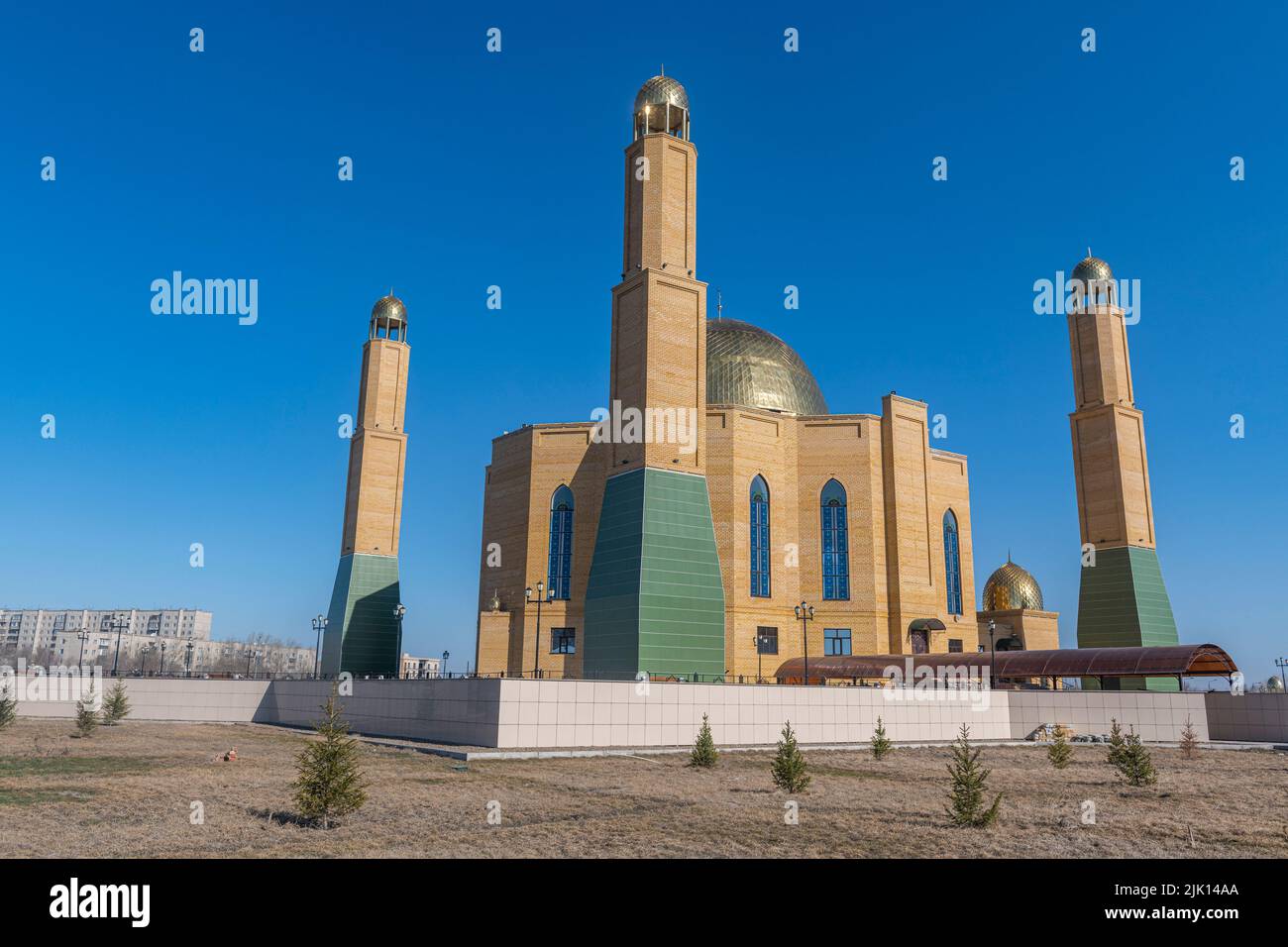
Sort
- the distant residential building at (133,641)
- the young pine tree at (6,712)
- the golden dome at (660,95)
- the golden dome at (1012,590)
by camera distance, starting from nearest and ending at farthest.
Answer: the young pine tree at (6,712) < the golden dome at (660,95) < the golden dome at (1012,590) < the distant residential building at (133,641)

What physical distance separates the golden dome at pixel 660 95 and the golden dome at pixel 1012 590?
38028 millimetres

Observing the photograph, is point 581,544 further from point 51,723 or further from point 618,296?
point 51,723

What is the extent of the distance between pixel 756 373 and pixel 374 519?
24.6 meters

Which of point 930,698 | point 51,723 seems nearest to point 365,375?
point 51,723

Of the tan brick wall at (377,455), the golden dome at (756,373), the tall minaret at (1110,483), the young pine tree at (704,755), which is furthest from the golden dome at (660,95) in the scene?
the young pine tree at (704,755)

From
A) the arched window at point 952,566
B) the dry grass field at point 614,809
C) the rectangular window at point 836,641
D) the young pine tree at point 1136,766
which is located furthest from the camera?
the arched window at point 952,566

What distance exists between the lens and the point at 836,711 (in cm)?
3100

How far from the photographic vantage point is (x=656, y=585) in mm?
35969

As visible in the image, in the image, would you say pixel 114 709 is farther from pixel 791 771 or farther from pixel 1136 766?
pixel 1136 766

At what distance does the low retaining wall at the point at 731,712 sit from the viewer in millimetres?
26250

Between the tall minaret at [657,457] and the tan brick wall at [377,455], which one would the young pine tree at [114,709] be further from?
the tan brick wall at [377,455]
